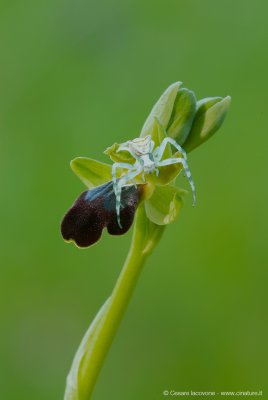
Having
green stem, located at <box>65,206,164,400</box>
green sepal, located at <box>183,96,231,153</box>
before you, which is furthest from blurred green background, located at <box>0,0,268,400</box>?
green sepal, located at <box>183,96,231,153</box>

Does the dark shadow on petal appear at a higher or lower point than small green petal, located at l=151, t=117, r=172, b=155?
lower

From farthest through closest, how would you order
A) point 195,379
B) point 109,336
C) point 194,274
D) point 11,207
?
point 11,207 → point 194,274 → point 195,379 → point 109,336

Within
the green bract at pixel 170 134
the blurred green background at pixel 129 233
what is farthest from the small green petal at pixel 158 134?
the blurred green background at pixel 129 233

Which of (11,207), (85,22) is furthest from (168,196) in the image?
(85,22)

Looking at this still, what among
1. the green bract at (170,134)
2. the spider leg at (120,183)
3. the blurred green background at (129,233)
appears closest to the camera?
the spider leg at (120,183)

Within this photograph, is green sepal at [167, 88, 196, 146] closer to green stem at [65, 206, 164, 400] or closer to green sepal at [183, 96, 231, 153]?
green sepal at [183, 96, 231, 153]

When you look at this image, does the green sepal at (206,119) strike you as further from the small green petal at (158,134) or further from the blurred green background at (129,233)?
the blurred green background at (129,233)

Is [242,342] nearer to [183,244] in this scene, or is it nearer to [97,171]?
[183,244]
